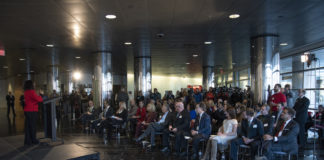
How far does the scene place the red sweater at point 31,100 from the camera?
516 centimetres

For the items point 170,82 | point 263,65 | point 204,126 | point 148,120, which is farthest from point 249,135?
point 170,82

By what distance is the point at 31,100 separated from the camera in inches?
207

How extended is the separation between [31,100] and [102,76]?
732 centimetres

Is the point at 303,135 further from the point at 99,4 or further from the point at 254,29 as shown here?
the point at 99,4

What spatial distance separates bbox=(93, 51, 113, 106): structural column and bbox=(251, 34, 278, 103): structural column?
6905mm

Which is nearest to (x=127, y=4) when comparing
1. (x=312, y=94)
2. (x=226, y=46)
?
(x=226, y=46)

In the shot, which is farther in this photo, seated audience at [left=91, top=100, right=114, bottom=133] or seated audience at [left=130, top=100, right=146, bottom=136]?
seated audience at [left=91, top=100, right=114, bottom=133]

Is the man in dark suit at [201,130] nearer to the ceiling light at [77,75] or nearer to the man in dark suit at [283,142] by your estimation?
the man in dark suit at [283,142]

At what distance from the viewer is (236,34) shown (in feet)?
29.5

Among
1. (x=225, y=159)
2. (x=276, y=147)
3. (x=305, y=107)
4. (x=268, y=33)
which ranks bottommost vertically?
(x=225, y=159)

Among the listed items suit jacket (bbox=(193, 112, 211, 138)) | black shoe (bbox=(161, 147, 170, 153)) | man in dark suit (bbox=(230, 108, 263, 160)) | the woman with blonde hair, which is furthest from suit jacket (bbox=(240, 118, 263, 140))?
the woman with blonde hair

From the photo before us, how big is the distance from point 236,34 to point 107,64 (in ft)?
21.4

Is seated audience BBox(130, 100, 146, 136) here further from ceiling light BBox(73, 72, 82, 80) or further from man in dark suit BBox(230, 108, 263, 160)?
ceiling light BBox(73, 72, 82, 80)

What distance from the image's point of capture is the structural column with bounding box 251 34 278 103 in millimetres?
8951
